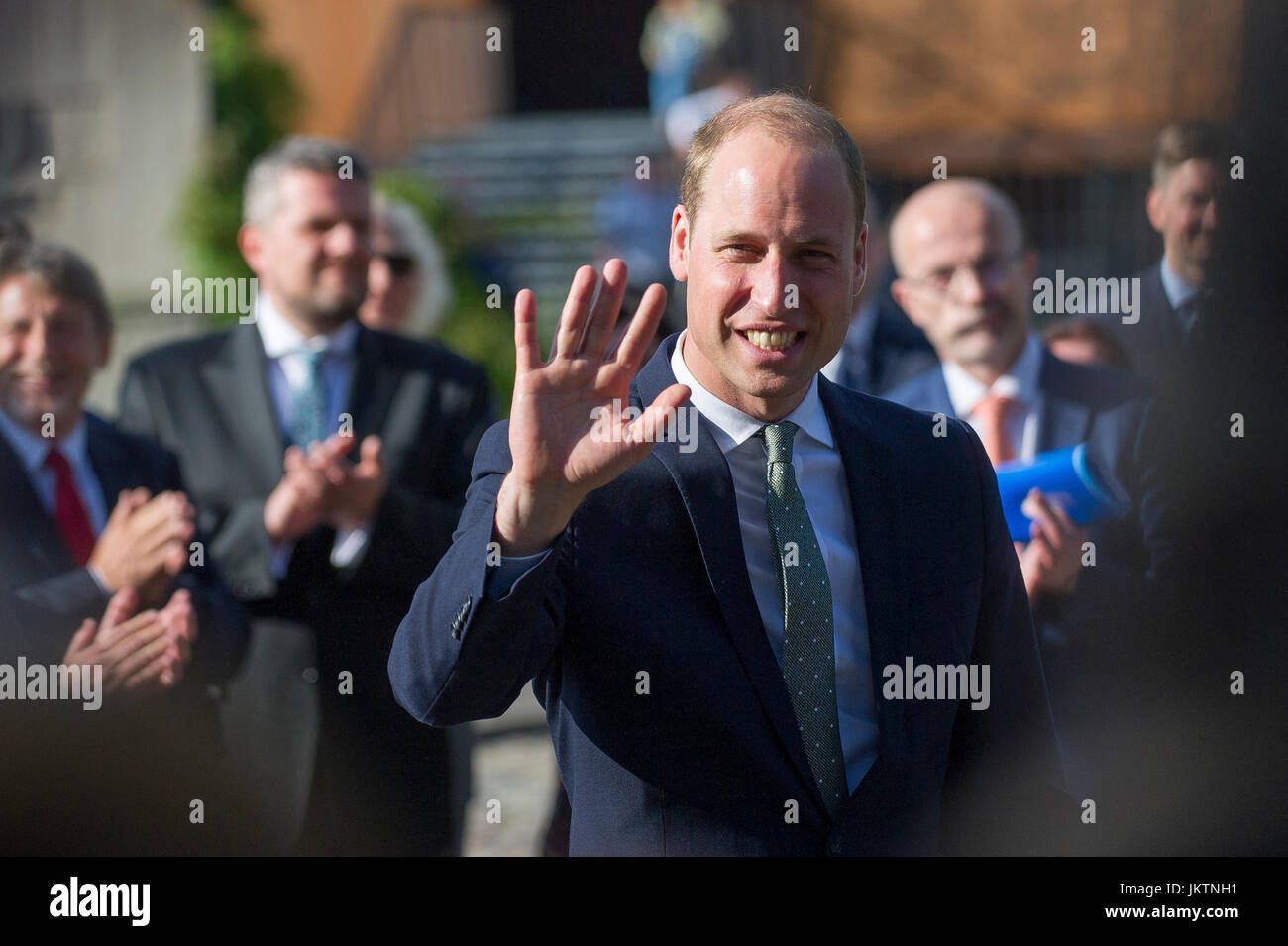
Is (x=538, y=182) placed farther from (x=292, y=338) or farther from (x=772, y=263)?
(x=772, y=263)

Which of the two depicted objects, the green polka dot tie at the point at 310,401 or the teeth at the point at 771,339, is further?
the green polka dot tie at the point at 310,401

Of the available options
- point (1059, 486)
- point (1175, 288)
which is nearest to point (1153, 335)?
point (1175, 288)

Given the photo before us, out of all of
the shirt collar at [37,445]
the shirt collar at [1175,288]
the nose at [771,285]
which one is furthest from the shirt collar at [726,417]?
the shirt collar at [37,445]

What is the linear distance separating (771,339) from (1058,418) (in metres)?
2.00

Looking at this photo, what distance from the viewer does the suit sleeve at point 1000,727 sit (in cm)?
272

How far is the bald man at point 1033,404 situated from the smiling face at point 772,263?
4.71 ft

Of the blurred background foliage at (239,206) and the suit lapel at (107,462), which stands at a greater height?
the blurred background foliage at (239,206)

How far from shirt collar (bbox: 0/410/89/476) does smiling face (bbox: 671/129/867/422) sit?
2383mm

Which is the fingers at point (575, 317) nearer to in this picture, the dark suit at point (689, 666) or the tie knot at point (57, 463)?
the dark suit at point (689, 666)

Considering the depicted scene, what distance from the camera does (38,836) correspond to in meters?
4.09

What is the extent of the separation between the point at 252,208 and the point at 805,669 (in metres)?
3.04

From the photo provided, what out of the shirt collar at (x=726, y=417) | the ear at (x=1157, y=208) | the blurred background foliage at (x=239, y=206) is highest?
the blurred background foliage at (x=239, y=206)
